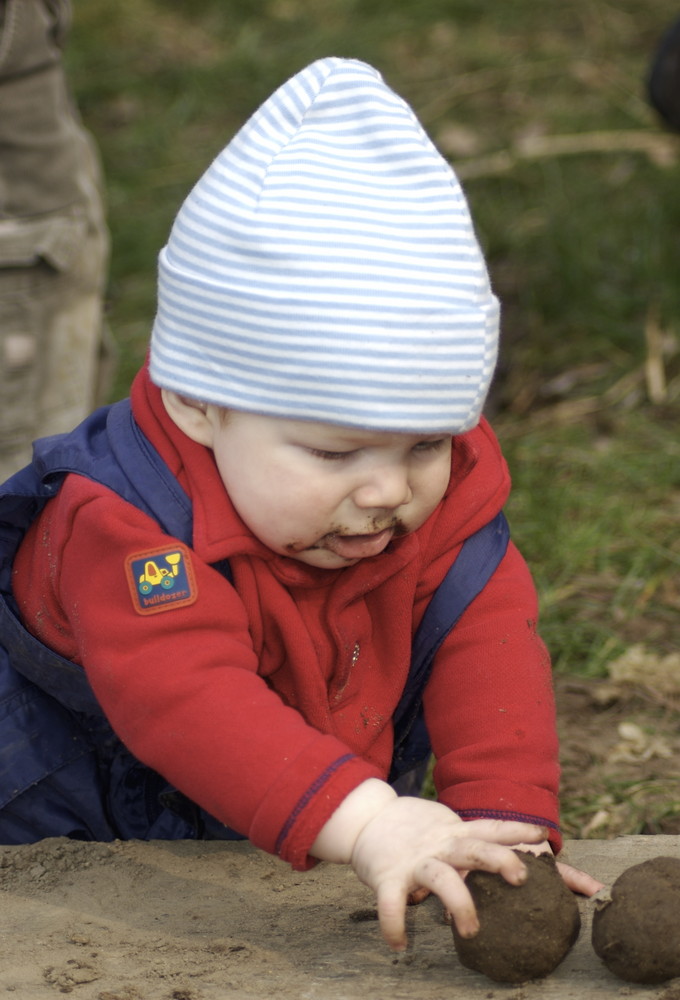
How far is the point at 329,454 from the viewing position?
2096mm

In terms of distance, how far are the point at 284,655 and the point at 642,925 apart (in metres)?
0.77

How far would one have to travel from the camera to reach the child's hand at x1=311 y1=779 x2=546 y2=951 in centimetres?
190

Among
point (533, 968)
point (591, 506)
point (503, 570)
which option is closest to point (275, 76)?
point (591, 506)

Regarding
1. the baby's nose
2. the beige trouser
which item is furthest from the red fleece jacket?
the beige trouser

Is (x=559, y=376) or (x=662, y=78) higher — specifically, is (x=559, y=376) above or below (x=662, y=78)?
below

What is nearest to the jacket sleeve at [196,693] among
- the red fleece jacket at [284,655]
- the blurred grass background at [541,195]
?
the red fleece jacket at [284,655]

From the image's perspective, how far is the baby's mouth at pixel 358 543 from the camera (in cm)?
219

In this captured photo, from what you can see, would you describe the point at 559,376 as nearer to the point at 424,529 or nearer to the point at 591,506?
the point at 591,506

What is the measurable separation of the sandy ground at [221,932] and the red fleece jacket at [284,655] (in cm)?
20

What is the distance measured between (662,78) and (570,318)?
2.98ft

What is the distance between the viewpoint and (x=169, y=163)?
6.47m

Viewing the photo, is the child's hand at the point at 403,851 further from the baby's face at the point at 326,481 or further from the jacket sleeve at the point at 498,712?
the baby's face at the point at 326,481

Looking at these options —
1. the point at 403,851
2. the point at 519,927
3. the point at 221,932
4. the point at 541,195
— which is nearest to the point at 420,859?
the point at 403,851

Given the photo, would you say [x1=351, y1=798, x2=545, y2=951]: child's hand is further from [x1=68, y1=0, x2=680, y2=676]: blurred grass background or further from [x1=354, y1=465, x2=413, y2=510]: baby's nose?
[x1=68, y1=0, x2=680, y2=676]: blurred grass background
